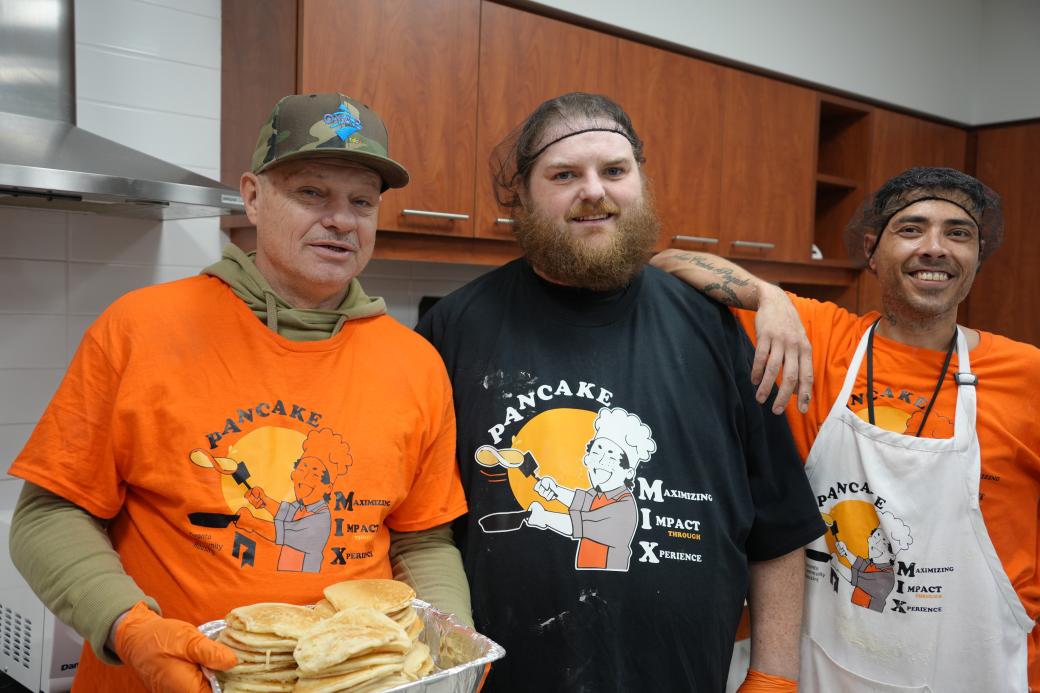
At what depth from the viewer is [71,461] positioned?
93 centimetres

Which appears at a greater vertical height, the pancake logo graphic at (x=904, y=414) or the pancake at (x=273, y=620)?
the pancake logo graphic at (x=904, y=414)

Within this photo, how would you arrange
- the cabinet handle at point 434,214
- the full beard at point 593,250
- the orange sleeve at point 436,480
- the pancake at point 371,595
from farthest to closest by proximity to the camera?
the cabinet handle at point 434,214
the full beard at point 593,250
the orange sleeve at point 436,480
the pancake at point 371,595

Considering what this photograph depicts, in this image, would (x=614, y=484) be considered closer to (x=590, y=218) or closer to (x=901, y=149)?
(x=590, y=218)

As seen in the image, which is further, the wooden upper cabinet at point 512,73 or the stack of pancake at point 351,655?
the wooden upper cabinet at point 512,73

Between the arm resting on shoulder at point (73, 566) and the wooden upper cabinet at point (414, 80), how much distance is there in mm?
1148

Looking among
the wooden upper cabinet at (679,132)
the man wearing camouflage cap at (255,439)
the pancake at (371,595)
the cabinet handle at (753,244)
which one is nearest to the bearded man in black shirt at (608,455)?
the man wearing camouflage cap at (255,439)


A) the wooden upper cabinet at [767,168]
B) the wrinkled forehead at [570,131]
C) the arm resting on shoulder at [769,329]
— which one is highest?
the wooden upper cabinet at [767,168]

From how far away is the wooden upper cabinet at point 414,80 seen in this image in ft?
6.03

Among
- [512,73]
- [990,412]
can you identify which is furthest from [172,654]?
[512,73]

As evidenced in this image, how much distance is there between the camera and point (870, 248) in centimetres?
160

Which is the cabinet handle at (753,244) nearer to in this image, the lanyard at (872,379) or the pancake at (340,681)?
the lanyard at (872,379)

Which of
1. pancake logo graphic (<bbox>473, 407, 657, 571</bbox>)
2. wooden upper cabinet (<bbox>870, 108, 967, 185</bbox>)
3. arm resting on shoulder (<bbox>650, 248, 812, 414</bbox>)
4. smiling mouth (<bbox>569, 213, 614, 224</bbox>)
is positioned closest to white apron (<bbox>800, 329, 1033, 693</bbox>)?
arm resting on shoulder (<bbox>650, 248, 812, 414</bbox>)

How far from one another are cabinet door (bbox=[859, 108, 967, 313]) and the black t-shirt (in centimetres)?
207

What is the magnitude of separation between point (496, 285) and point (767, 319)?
17.3 inches
